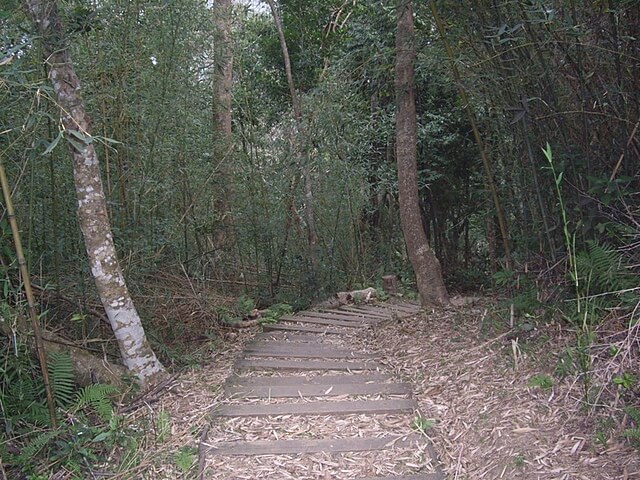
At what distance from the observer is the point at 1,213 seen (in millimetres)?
2840

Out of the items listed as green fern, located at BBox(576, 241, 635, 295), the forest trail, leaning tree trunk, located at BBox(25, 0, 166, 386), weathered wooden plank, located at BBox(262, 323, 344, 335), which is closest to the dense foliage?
green fern, located at BBox(576, 241, 635, 295)

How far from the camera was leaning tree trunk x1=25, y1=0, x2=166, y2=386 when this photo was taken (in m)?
2.97

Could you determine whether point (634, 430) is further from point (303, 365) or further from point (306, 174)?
point (306, 174)

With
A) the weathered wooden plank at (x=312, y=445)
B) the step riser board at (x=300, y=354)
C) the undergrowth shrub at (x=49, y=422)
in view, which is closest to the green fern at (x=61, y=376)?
the undergrowth shrub at (x=49, y=422)

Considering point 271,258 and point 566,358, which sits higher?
point 271,258

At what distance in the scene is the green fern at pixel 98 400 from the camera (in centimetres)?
292

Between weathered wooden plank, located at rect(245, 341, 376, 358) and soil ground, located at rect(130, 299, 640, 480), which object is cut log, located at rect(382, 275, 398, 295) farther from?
soil ground, located at rect(130, 299, 640, 480)

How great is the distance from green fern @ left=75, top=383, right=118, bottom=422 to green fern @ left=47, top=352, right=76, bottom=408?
0.29 feet

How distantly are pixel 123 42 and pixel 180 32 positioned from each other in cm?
61

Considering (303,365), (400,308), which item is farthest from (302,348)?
(400,308)

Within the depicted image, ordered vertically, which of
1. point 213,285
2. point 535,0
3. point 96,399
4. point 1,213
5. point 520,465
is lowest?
point 520,465

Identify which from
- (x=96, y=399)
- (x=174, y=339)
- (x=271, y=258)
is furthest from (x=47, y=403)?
(x=271, y=258)

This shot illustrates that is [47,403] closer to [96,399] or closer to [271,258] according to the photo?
[96,399]

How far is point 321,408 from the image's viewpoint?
3113mm
